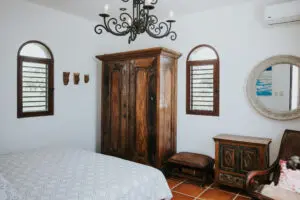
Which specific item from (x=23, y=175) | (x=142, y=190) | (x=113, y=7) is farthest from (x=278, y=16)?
(x=23, y=175)

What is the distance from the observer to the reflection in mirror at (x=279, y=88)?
320cm

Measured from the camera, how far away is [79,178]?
214 centimetres

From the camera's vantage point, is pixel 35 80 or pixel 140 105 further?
pixel 140 105

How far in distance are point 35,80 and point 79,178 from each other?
2128 mm

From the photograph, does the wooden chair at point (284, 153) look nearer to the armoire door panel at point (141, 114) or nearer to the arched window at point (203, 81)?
the arched window at point (203, 81)

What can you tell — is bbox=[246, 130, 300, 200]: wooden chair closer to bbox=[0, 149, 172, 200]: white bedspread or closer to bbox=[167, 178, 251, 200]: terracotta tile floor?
bbox=[167, 178, 251, 200]: terracotta tile floor

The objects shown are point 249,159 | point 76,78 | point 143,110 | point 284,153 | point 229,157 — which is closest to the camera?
point 284,153

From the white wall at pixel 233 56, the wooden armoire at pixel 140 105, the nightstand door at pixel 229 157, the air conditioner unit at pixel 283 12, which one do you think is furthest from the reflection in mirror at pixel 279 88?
the wooden armoire at pixel 140 105

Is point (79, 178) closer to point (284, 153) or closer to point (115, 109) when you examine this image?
point (115, 109)

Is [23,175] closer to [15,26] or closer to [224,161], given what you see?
[15,26]

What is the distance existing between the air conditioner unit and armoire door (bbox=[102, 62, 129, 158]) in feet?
7.18

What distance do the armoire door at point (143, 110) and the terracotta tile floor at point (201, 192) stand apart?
58 cm

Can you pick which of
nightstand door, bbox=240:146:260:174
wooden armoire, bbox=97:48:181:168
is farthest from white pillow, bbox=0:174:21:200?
nightstand door, bbox=240:146:260:174

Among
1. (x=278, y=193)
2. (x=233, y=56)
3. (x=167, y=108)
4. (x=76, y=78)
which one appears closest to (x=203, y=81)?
(x=233, y=56)
